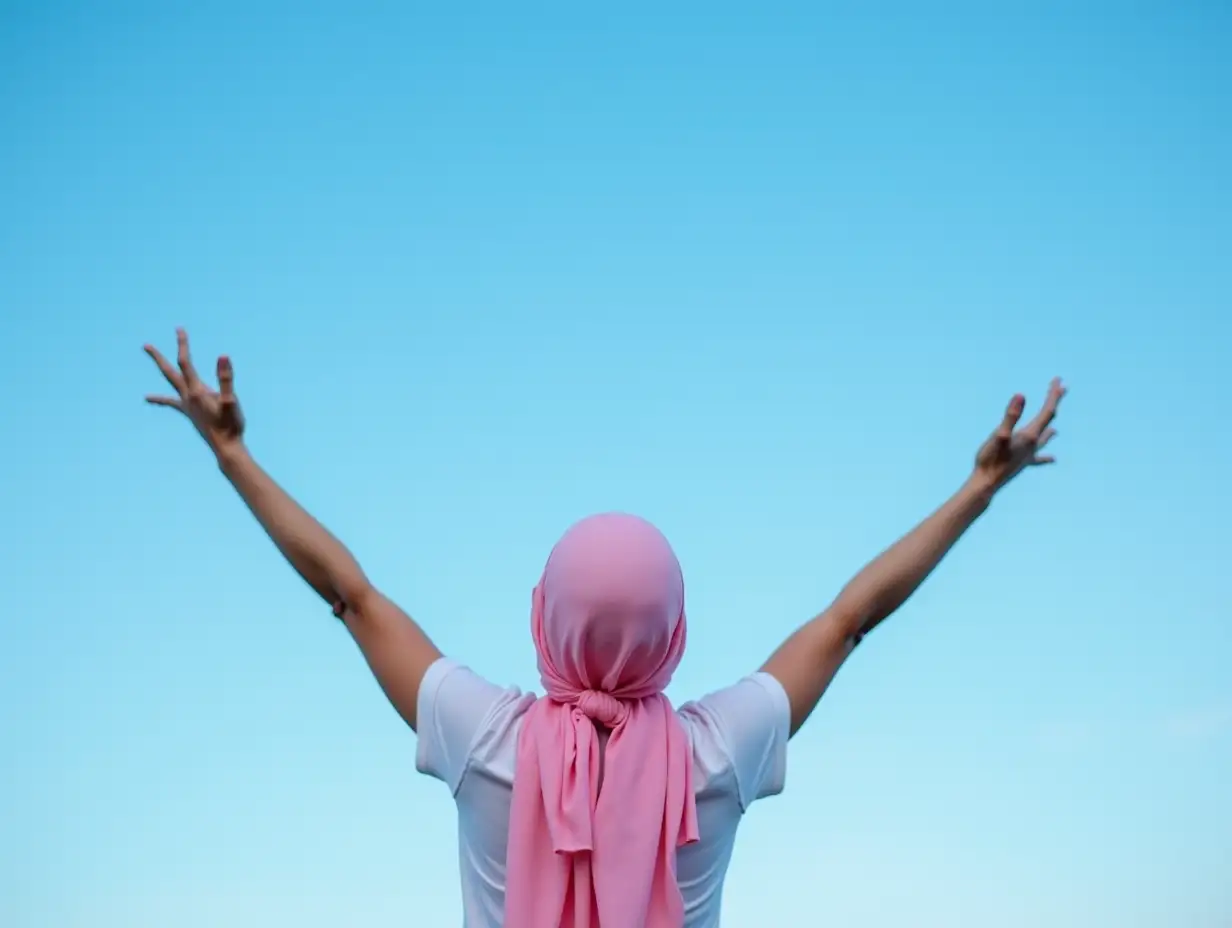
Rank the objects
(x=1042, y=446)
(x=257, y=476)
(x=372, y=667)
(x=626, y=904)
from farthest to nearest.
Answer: (x=1042, y=446) < (x=257, y=476) < (x=372, y=667) < (x=626, y=904)

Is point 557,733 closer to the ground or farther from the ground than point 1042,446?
closer to the ground

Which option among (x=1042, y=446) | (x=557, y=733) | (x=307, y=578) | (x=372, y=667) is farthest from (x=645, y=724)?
(x=1042, y=446)


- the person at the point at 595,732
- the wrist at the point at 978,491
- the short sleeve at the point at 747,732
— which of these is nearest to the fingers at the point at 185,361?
the person at the point at 595,732

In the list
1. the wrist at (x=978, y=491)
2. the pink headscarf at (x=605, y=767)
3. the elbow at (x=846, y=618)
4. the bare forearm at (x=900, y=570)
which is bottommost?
the pink headscarf at (x=605, y=767)

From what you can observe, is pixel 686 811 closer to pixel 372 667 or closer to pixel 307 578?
pixel 372 667

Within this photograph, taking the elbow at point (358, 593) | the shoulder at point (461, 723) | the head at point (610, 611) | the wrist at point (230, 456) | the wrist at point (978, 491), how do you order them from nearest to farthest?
the head at point (610, 611) → the shoulder at point (461, 723) → the elbow at point (358, 593) → the wrist at point (230, 456) → the wrist at point (978, 491)

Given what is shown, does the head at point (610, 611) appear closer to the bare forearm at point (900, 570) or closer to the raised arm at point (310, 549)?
the raised arm at point (310, 549)

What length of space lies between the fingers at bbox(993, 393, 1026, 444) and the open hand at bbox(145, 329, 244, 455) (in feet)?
7.56

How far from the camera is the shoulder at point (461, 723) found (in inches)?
147

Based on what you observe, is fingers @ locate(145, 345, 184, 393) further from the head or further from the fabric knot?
the fabric knot

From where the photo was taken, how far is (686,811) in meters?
3.71

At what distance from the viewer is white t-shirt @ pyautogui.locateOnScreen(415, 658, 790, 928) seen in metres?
3.73

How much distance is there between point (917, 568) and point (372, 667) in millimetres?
1558

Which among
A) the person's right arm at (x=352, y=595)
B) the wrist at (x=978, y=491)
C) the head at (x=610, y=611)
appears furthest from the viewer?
the wrist at (x=978, y=491)
